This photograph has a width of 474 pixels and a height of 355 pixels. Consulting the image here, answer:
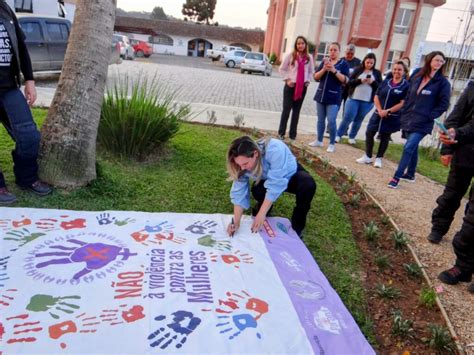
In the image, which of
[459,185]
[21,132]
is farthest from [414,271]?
[21,132]

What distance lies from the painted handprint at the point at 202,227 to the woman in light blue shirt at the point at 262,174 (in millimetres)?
179

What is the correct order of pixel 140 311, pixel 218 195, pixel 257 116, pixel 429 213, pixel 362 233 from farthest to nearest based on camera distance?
pixel 257 116 < pixel 429 213 < pixel 218 195 < pixel 362 233 < pixel 140 311

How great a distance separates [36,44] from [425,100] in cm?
991

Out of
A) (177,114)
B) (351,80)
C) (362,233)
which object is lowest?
(362,233)

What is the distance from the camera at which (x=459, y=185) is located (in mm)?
3424

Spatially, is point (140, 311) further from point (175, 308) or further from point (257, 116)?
point (257, 116)

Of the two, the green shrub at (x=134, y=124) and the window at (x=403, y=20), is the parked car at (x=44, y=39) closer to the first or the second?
the green shrub at (x=134, y=124)

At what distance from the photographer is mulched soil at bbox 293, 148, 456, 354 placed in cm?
243

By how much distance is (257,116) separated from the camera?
8.85m

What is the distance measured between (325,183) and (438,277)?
Answer: 193cm

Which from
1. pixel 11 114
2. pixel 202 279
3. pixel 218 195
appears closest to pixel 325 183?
pixel 218 195

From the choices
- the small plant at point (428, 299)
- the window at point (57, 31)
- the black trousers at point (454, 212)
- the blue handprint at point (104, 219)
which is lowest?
the small plant at point (428, 299)

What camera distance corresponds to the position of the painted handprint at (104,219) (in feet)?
10.2

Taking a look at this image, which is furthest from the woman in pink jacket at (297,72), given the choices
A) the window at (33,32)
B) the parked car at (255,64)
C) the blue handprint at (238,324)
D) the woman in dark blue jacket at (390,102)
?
the parked car at (255,64)
